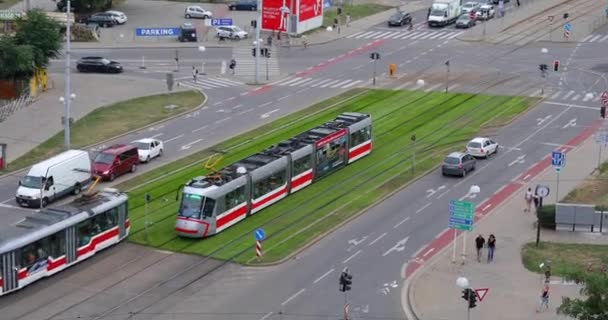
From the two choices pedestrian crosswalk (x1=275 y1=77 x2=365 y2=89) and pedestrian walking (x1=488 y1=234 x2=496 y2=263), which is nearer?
pedestrian walking (x1=488 y1=234 x2=496 y2=263)

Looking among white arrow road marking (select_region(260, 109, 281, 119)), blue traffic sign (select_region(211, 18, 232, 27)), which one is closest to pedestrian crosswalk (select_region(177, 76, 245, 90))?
white arrow road marking (select_region(260, 109, 281, 119))

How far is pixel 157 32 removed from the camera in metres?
110

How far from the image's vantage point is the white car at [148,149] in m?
69.1

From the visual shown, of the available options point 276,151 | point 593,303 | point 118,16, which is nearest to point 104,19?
point 118,16

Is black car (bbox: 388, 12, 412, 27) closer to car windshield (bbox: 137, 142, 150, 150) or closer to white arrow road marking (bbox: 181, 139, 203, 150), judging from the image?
white arrow road marking (bbox: 181, 139, 203, 150)

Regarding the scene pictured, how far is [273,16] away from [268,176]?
5501 cm

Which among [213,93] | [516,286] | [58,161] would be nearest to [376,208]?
[516,286]

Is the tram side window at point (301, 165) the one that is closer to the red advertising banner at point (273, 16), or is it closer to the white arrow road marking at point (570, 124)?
the white arrow road marking at point (570, 124)

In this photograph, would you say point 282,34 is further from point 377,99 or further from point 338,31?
point 377,99

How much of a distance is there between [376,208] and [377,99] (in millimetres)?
26911

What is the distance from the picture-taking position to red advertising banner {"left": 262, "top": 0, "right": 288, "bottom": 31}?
112m

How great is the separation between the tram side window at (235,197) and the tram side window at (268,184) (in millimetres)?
1144

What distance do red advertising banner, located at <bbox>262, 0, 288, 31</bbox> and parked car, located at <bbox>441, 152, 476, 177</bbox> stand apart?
4739cm


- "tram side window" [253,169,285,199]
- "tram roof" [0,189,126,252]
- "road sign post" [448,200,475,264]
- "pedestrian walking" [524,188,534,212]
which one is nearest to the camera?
"tram roof" [0,189,126,252]
